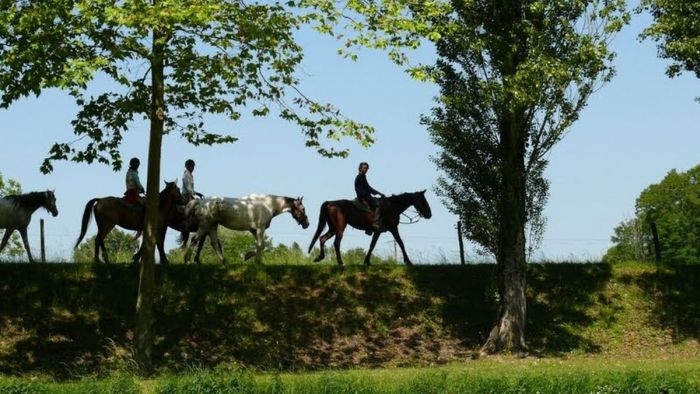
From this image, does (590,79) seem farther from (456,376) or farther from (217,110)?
(456,376)

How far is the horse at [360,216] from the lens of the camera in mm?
30609

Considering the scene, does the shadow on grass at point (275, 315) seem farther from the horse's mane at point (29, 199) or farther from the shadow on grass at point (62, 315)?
the horse's mane at point (29, 199)

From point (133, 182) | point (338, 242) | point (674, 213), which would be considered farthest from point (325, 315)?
point (674, 213)

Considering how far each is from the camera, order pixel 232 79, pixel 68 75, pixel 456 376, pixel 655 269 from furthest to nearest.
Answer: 1. pixel 655 269
2. pixel 232 79
3. pixel 68 75
4. pixel 456 376

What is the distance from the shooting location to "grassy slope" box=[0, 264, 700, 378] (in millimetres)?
25000

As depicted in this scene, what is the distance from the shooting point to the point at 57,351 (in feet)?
79.3

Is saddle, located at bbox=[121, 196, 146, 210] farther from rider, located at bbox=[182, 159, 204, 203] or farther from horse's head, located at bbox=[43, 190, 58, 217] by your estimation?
horse's head, located at bbox=[43, 190, 58, 217]

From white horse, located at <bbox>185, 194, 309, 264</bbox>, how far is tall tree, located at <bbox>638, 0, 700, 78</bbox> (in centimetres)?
1036

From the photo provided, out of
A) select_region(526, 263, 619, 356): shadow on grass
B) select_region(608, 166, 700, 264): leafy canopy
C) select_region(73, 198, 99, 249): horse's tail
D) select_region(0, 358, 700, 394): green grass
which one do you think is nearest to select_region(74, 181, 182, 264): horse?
select_region(73, 198, 99, 249): horse's tail

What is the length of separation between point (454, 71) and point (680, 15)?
6.26m

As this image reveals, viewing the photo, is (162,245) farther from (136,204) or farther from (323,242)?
(323,242)

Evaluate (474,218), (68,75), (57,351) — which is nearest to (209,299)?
(57,351)

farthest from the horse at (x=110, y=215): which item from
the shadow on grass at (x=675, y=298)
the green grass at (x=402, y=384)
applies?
the shadow on grass at (x=675, y=298)

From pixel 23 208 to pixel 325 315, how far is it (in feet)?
26.6
